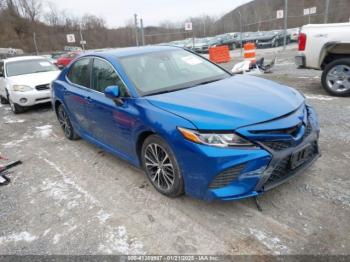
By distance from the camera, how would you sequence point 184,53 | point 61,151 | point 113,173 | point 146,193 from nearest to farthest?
point 146,193
point 113,173
point 184,53
point 61,151

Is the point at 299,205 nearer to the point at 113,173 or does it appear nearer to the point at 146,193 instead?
the point at 146,193

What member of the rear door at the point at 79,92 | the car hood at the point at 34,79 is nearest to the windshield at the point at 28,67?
the car hood at the point at 34,79

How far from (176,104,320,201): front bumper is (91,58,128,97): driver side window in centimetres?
129

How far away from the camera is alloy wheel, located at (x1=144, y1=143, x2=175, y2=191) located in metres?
3.08

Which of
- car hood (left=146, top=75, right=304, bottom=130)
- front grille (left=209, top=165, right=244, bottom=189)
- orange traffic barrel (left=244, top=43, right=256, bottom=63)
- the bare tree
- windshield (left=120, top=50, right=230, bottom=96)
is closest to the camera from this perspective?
front grille (left=209, top=165, right=244, bottom=189)

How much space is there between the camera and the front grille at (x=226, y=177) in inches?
101

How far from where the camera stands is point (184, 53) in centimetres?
435

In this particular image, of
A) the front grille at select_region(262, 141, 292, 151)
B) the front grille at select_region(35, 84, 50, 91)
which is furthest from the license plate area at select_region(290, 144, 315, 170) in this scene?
the front grille at select_region(35, 84, 50, 91)

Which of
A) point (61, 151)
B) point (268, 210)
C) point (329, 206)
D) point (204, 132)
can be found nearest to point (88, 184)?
point (61, 151)

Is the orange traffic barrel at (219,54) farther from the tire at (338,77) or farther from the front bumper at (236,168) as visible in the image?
the front bumper at (236,168)

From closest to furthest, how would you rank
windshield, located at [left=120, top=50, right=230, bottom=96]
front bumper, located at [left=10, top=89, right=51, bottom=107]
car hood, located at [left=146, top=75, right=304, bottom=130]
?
car hood, located at [left=146, top=75, right=304, bottom=130] < windshield, located at [left=120, top=50, right=230, bottom=96] < front bumper, located at [left=10, top=89, right=51, bottom=107]

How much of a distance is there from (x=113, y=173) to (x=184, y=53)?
1.99m

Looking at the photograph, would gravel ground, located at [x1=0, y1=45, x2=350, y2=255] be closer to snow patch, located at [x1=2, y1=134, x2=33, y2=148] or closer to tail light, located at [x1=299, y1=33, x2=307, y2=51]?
snow patch, located at [x1=2, y1=134, x2=33, y2=148]

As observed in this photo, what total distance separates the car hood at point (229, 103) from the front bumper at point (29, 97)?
18.5 ft
